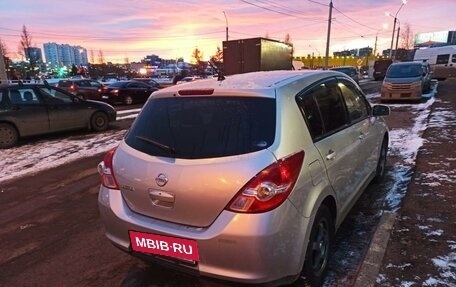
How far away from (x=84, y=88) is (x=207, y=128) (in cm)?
2081

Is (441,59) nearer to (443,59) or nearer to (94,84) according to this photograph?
(443,59)

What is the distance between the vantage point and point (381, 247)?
3611 millimetres

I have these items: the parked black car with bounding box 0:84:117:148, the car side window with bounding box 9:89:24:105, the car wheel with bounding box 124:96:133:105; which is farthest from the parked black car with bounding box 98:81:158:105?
the car side window with bounding box 9:89:24:105

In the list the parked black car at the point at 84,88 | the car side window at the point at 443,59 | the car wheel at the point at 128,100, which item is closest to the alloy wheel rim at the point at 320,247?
the parked black car at the point at 84,88

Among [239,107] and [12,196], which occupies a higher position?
[239,107]

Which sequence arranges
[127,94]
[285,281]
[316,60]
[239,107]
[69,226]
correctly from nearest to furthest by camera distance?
1. [285,281]
2. [239,107]
3. [69,226]
4. [127,94]
5. [316,60]

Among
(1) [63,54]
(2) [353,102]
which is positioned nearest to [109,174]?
(2) [353,102]

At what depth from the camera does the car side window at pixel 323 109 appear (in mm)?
3088

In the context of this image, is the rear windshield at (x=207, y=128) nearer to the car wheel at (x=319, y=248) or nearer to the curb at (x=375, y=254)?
the car wheel at (x=319, y=248)

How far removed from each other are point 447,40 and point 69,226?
108m

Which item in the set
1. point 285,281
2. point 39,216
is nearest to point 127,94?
point 39,216

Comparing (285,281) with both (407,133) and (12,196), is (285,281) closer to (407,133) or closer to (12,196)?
(12,196)

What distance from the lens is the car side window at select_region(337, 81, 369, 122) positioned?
4062 millimetres

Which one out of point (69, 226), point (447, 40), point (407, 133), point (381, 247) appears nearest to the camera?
point (381, 247)
